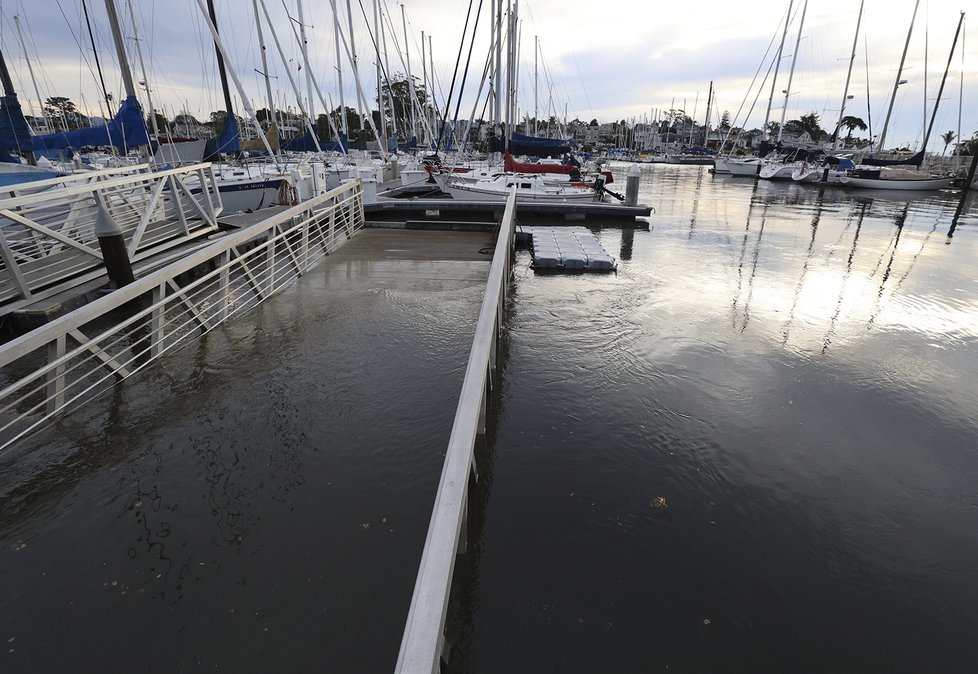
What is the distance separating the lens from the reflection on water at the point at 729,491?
2.84 meters

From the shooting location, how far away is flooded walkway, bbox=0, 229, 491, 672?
262cm

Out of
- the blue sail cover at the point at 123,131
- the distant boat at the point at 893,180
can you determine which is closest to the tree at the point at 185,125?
the blue sail cover at the point at 123,131

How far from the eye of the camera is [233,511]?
342 centimetres

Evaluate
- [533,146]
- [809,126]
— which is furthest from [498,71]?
[809,126]

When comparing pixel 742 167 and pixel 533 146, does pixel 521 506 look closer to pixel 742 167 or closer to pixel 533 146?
pixel 533 146

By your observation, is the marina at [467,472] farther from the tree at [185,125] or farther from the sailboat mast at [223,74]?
the tree at [185,125]

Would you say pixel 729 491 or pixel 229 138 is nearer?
pixel 729 491

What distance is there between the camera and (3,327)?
5.77 m

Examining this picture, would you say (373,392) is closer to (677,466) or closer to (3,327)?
(677,466)

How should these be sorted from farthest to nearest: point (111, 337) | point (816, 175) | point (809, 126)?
point (809, 126) → point (816, 175) → point (111, 337)

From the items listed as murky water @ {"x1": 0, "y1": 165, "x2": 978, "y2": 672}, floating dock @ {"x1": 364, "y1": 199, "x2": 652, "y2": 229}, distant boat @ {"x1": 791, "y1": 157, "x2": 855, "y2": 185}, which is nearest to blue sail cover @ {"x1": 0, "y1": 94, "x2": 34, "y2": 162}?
floating dock @ {"x1": 364, "y1": 199, "x2": 652, "y2": 229}

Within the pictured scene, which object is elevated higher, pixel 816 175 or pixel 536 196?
pixel 816 175

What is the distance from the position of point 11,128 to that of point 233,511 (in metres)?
15.3

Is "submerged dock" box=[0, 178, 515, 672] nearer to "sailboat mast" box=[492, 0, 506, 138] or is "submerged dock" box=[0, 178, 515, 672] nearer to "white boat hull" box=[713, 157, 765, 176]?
"sailboat mast" box=[492, 0, 506, 138]
